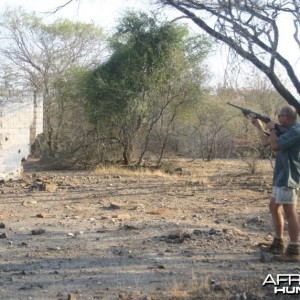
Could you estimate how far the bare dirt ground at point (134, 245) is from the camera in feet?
16.4

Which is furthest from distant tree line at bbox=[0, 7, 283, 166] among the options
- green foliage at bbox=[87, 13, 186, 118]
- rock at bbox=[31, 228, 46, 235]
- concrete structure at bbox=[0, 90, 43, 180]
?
rock at bbox=[31, 228, 46, 235]

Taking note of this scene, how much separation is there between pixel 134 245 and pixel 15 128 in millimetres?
8481

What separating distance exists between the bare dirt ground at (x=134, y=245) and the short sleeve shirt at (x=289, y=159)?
0.92 meters

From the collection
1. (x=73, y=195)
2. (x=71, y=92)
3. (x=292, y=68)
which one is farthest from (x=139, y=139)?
(x=292, y=68)

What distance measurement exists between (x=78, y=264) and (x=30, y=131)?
1015cm

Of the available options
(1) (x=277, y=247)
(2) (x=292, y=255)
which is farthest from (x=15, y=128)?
(2) (x=292, y=255)

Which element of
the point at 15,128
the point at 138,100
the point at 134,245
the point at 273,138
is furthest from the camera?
the point at 138,100

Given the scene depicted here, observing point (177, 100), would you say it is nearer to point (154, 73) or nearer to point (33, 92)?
point (154, 73)

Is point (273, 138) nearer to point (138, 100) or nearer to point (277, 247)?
point (277, 247)

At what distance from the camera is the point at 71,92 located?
888 inches

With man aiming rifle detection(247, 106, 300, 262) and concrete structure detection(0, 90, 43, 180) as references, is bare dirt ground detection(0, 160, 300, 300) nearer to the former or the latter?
man aiming rifle detection(247, 106, 300, 262)

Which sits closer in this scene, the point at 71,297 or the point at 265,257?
the point at 71,297

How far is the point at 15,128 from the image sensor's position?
560 inches
